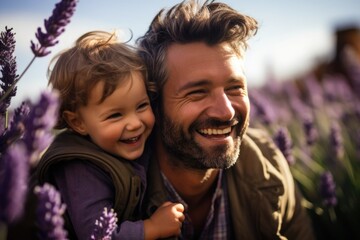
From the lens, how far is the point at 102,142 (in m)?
2.28

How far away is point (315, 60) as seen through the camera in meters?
15.3

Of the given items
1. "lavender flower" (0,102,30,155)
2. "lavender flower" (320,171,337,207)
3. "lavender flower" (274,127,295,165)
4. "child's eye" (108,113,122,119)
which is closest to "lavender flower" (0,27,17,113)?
"lavender flower" (0,102,30,155)

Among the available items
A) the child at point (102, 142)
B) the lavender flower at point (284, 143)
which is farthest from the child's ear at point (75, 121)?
Result: the lavender flower at point (284, 143)

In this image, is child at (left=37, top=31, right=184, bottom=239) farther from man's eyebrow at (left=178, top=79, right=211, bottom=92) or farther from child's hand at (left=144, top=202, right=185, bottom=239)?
man's eyebrow at (left=178, top=79, right=211, bottom=92)

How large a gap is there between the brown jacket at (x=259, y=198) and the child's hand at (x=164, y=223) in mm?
338

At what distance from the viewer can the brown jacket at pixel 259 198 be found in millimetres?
2600

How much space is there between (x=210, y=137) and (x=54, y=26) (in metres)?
1.28

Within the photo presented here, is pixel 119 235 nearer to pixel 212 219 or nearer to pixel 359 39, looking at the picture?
pixel 212 219

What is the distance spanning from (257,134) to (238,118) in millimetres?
839

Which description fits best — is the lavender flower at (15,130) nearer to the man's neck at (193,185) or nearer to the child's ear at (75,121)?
the child's ear at (75,121)

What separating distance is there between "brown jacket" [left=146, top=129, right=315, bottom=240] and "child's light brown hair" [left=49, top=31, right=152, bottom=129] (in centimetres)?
67

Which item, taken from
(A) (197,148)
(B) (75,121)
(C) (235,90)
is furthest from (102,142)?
(C) (235,90)

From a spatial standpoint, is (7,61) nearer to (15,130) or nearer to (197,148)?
(15,130)

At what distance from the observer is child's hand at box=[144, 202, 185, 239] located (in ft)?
6.50
